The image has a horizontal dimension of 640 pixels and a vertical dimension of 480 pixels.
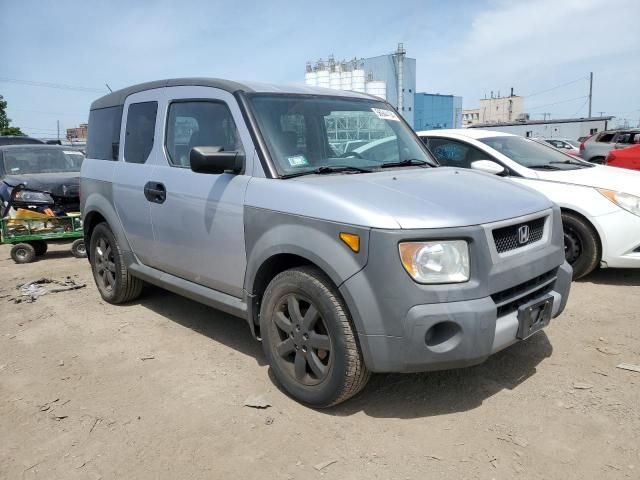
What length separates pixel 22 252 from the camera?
7.61m

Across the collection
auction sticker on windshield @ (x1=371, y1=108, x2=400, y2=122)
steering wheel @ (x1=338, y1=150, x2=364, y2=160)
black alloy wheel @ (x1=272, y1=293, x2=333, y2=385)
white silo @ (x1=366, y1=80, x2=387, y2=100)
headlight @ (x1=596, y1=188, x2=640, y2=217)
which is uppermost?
white silo @ (x1=366, y1=80, x2=387, y2=100)

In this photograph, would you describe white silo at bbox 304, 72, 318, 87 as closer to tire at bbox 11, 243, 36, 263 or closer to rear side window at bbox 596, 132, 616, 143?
rear side window at bbox 596, 132, 616, 143

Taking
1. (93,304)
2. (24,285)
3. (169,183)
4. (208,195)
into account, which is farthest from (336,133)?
(24,285)

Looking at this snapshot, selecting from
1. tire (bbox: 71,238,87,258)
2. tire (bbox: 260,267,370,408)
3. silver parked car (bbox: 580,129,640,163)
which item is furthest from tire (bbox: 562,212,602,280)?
silver parked car (bbox: 580,129,640,163)

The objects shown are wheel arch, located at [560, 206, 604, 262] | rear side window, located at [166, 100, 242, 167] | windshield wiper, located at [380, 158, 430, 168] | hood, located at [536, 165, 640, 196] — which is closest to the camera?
rear side window, located at [166, 100, 242, 167]

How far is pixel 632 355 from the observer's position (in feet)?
12.0

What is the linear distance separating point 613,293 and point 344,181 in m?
3.37

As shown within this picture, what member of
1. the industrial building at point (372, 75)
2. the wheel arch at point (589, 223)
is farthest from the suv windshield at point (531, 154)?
the industrial building at point (372, 75)

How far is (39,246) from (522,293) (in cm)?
733

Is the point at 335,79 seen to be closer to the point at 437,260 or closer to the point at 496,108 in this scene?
the point at 437,260

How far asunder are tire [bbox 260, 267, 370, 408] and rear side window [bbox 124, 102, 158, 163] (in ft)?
6.15

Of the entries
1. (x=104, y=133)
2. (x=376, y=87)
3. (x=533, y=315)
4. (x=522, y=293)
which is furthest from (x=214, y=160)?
(x=376, y=87)

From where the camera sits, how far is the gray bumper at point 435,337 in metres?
2.57

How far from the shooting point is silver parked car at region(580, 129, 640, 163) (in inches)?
669
